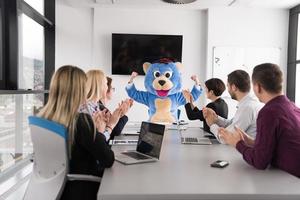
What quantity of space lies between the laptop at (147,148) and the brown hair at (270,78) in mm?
585

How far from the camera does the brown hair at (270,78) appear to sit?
5.21 feet

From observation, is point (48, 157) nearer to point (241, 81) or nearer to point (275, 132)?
point (275, 132)

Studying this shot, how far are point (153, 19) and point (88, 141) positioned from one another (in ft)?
12.0

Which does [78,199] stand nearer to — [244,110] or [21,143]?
[244,110]

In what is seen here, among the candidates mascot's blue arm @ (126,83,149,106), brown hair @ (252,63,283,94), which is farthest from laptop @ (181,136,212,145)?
mascot's blue arm @ (126,83,149,106)

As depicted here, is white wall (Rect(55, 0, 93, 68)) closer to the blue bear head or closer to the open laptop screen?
the blue bear head

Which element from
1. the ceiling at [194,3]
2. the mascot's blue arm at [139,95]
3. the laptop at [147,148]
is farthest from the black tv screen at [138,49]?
the laptop at [147,148]

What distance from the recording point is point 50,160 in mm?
1550

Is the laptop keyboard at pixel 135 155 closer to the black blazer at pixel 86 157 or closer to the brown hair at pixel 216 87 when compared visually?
the black blazer at pixel 86 157


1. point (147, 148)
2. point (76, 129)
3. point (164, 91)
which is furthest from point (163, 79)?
point (76, 129)

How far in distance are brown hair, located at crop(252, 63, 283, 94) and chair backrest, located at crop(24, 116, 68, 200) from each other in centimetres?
102

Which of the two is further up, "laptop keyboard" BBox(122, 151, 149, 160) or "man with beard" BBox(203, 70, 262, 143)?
"man with beard" BBox(203, 70, 262, 143)

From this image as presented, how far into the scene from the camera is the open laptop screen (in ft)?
5.82

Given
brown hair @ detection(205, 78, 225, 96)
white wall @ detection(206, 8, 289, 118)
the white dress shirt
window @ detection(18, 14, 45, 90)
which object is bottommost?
the white dress shirt
